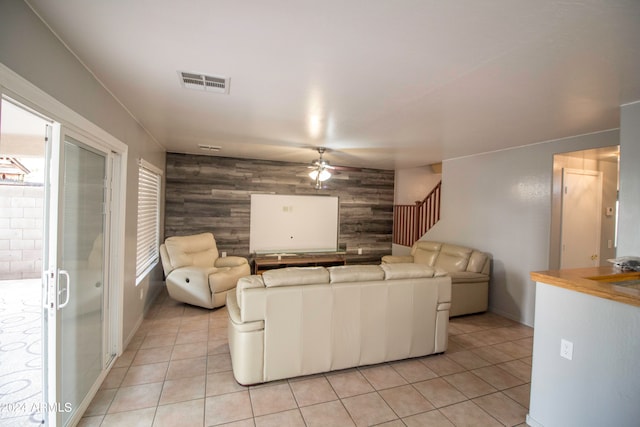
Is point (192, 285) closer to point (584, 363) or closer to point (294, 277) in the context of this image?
point (294, 277)

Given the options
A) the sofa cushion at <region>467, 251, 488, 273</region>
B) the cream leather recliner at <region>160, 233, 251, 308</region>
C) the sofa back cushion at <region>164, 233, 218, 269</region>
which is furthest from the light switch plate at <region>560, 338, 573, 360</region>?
the sofa back cushion at <region>164, 233, 218, 269</region>

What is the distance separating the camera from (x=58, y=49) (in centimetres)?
166

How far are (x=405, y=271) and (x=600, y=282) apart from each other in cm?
141

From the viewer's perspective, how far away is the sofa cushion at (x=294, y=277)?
2490mm

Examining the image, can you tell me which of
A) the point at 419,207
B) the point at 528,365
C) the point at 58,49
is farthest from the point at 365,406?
the point at 419,207

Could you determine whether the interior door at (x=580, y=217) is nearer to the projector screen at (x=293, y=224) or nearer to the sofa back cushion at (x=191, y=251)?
the projector screen at (x=293, y=224)

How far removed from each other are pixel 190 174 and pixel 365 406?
5.01 metres

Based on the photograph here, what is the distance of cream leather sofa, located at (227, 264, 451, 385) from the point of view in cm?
242

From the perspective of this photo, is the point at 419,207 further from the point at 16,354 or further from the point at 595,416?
the point at 16,354

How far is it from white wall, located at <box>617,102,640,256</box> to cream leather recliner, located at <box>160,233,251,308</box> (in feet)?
14.6

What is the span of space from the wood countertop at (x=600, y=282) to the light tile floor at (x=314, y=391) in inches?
43.8

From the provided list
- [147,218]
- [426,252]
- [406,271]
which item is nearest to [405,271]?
[406,271]

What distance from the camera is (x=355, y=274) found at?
8.89 feet

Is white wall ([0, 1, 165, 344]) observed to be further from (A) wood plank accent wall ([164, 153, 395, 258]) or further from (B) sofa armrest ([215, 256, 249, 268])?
(A) wood plank accent wall ([164, 153, 395, 258])
